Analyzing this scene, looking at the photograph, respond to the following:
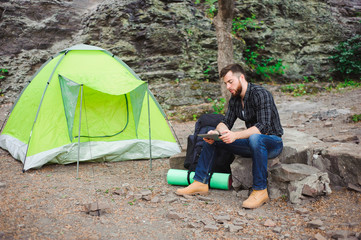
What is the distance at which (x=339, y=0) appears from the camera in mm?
12602

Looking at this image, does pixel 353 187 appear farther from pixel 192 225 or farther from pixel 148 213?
pixel 148 213

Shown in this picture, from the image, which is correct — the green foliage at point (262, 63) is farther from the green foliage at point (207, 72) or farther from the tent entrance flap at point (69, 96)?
the tent entrance flap at point (69, 96)

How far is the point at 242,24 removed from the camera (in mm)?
11742

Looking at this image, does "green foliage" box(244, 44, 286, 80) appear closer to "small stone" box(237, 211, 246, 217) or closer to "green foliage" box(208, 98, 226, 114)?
"green foliage" box(208, 98, 226, 114)

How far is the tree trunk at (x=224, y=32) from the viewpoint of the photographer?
21.2 ft

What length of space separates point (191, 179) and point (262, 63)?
29.5 ft

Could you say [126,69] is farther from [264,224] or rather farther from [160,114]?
[264,224]

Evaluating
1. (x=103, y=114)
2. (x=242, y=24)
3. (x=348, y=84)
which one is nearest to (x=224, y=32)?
(x=103, y=114)

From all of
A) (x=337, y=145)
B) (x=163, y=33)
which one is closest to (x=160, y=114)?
(x=337, y=145)

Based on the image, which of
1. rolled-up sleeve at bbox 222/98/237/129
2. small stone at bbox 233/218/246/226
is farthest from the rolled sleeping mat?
small stone at bbox 233/218/246/226

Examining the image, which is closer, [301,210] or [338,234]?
[338,234]

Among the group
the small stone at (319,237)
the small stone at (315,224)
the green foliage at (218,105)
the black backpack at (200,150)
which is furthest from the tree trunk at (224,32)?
the small stone at (319,237)

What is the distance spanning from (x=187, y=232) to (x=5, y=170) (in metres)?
3.33

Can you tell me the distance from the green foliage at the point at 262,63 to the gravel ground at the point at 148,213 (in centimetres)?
855
